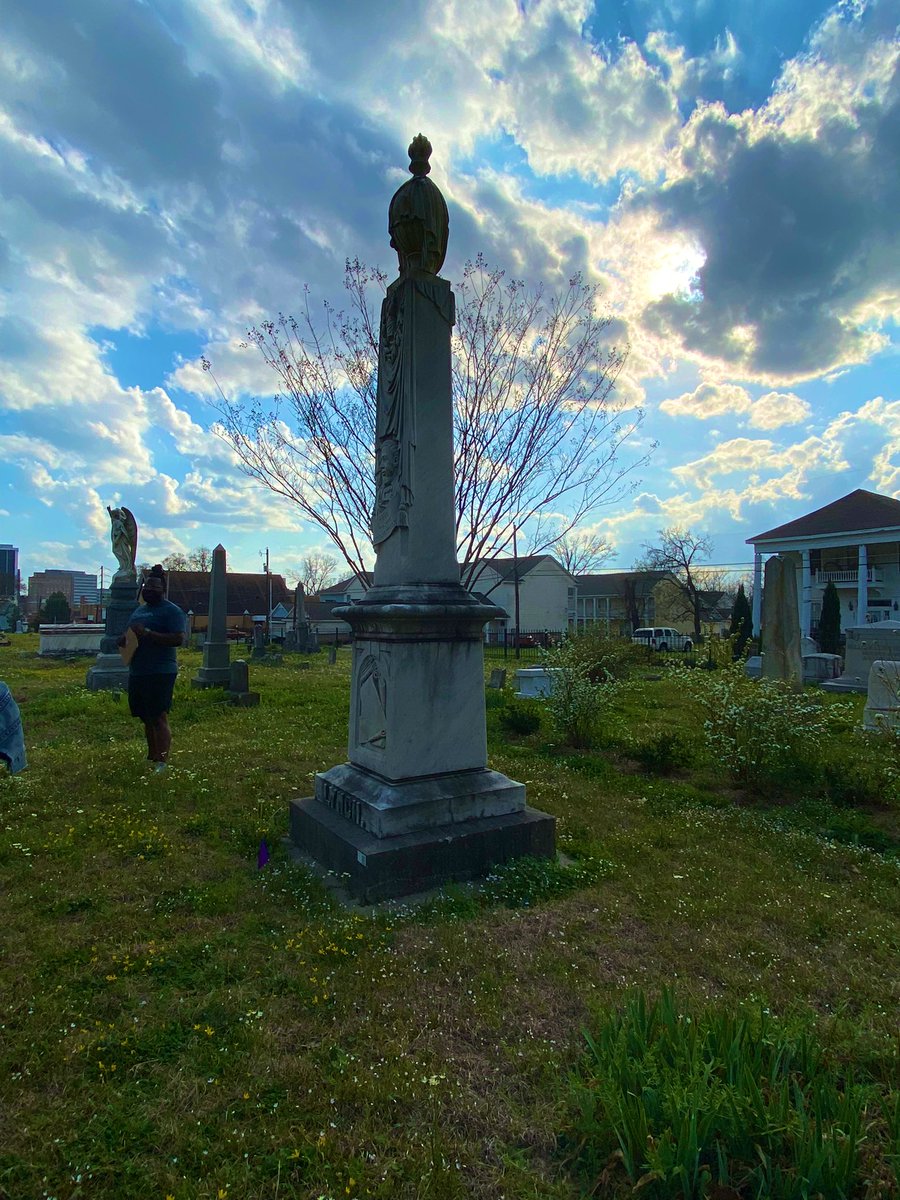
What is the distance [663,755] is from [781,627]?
14.7 feet

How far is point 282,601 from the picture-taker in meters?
59.0

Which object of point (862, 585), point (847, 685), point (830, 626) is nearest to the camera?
point (847, 685)

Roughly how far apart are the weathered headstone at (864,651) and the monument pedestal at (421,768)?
40.2ft

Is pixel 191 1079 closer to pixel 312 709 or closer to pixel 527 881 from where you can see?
pixel 527 881

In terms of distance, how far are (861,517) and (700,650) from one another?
32147 mm

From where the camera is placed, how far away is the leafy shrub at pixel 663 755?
6.75 m

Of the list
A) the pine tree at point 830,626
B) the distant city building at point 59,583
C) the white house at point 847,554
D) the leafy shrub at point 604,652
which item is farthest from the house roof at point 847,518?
the distant city building at point 59,583

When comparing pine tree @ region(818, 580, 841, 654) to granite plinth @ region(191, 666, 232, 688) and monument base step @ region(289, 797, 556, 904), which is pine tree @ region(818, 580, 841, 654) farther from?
monument base step @ region(289, 797, 556, 904)

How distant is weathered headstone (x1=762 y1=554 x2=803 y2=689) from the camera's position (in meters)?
9.79

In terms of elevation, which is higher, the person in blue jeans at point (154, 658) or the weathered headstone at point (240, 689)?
the person in blue jeans at point (154, 658)

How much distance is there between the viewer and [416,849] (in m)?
3.57

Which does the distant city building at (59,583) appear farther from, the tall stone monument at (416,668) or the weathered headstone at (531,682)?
the tall stone monument at (416,668)

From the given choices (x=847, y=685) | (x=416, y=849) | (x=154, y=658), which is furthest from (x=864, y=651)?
(x=154, y=658)

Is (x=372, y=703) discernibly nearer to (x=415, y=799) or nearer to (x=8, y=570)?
(x=415, y=799)
